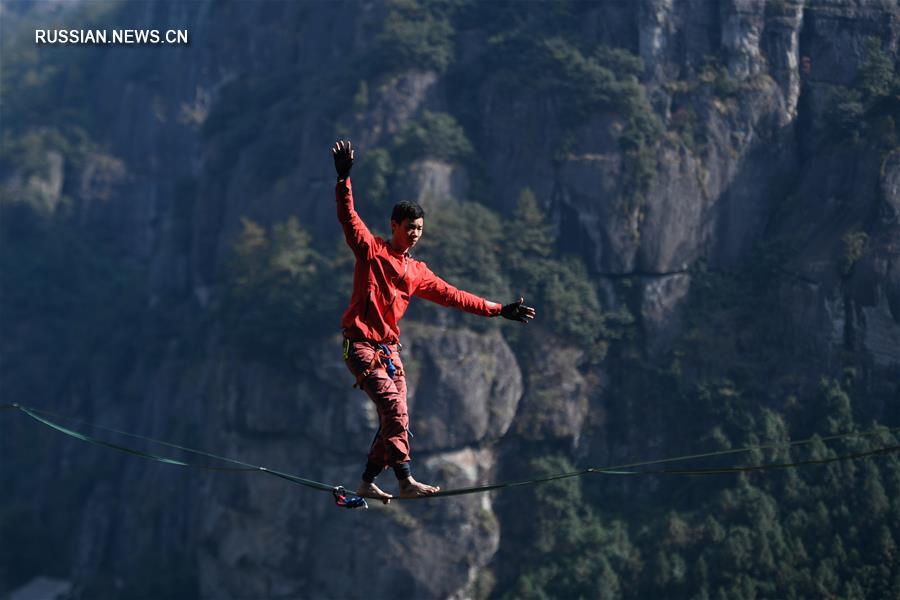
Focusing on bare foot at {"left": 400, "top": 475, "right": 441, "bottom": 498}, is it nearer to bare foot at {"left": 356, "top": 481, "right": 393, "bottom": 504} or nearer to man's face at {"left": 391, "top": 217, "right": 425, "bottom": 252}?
bare foot at {"left": 356, "top": 481, "right": 393, "bottom": 504}

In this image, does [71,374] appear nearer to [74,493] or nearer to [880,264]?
[74,493]

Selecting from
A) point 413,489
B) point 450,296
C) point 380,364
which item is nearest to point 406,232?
point 450,296

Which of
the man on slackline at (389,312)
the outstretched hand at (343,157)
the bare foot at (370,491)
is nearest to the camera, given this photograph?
the outstretched hand at (343,157)

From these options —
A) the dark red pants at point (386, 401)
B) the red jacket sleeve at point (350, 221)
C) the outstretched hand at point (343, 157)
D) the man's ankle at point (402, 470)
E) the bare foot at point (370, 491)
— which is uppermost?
the outstretched hand at point (343, 157)

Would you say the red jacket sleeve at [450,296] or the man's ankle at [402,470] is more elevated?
the red jacket sleeve at [450,296]

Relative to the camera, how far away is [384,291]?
36.0 feet

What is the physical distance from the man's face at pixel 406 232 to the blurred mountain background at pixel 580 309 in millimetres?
24768

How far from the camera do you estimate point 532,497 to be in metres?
38.2

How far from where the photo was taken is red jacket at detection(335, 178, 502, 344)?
10.9m

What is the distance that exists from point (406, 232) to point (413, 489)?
7.32ft

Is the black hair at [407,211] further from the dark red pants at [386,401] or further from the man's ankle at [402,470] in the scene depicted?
the man's ankle at [402,470]

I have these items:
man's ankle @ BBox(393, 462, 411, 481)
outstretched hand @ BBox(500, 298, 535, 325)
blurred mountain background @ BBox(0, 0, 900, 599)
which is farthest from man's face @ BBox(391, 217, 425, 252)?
blurred mountain background @ BBox(0, 0, 900, 599)

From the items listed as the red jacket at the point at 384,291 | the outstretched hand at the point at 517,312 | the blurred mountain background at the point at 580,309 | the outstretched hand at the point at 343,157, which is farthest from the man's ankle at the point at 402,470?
the blurred mountain background at the point at 580,309

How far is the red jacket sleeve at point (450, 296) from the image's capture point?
36.2 feet
